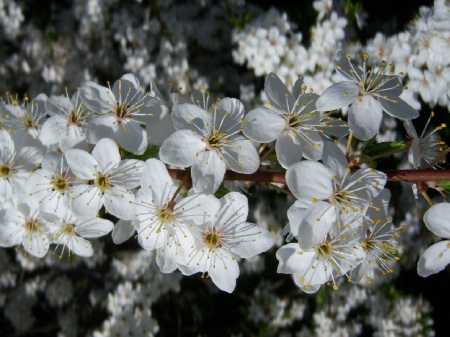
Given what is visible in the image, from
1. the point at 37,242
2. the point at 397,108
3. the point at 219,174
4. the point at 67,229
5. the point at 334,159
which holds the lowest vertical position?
the point at 37,242

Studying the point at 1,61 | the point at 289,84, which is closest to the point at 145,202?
the point at 289,84

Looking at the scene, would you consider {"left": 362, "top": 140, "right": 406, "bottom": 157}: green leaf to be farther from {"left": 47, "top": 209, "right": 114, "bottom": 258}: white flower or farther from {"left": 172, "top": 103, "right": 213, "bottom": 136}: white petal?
{"left": 47, "top": 209, "right": 114, "bottom": 258}: white flower

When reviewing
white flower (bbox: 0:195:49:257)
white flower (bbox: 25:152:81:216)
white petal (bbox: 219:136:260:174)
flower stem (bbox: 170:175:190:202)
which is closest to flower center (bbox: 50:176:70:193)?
white flower (bbox: 25:152:81:216)

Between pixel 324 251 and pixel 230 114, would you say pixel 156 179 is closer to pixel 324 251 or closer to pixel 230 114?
pixel 230 114

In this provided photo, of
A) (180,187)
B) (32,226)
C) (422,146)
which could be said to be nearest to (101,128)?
(180,187)

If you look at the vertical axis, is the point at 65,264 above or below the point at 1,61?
below

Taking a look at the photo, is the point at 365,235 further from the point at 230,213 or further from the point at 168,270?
the point at 168,270
